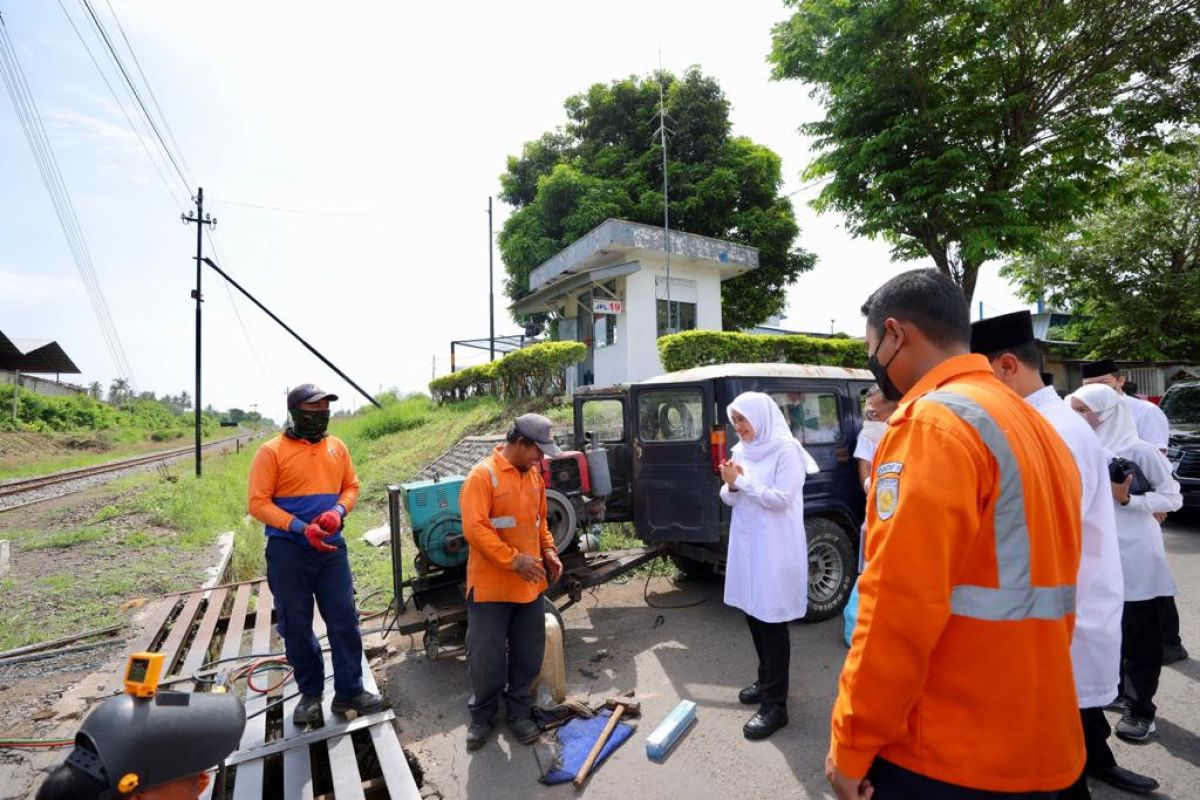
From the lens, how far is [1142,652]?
119 inches

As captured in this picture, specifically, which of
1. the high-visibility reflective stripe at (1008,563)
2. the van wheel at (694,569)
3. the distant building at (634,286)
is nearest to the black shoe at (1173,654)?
the van wheel at (694,569)

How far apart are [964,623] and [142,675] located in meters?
1.76

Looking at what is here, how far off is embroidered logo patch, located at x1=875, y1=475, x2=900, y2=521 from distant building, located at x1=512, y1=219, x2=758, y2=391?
1312cm

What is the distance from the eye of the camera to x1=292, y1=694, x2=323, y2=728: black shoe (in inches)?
133

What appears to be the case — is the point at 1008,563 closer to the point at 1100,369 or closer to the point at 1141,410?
the point at 1100,369

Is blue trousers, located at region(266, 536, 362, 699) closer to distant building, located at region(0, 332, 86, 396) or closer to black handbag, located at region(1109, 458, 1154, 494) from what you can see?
black handbag, located at region(1109, 458, 1154, 494)

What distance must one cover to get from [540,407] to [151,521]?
7.44m

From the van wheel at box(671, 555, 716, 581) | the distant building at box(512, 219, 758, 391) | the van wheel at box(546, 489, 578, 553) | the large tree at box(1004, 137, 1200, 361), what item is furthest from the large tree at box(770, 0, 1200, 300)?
the van wheel at box(546, 489, 578, 553)

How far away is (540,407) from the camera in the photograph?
44.6 ft

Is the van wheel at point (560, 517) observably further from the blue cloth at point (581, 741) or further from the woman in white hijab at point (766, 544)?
the woman in white hijab at point (766, 544)

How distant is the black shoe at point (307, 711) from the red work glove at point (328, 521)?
1.05 meters

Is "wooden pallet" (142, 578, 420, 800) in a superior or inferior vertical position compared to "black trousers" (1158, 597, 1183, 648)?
inferior

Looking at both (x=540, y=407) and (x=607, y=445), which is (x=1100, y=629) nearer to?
(x=607, y=445)

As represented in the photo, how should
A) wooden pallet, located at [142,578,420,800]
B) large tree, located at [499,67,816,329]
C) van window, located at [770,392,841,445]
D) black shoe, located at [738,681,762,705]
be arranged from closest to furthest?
wooden pallet, located at [142,578,420,800]
black shoe, located at [738,681,762,705]
van window, located at [770,392,841,445]
large tree, located at [499,67,816,329]
